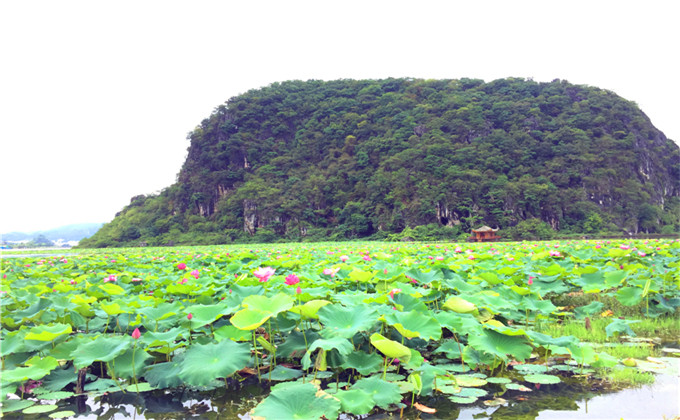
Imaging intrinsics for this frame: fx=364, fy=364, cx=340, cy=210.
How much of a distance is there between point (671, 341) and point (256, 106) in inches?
2103

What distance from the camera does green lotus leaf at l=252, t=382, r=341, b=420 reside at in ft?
4.27

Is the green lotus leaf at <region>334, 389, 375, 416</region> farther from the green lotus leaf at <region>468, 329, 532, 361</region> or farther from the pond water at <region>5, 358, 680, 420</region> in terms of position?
the green lotus leaf at <region>468, 329, 532, 361</region>

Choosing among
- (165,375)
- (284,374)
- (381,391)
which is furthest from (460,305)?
(165,375)

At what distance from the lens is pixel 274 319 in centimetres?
216

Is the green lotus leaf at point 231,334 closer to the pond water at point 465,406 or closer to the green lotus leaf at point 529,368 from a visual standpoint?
the pond water at point 465,406

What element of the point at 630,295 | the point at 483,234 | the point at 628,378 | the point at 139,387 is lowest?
the point at 483,234

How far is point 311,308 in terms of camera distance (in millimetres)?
1903

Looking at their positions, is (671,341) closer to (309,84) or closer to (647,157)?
(647,157)

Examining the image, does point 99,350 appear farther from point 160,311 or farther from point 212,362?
point 212,362

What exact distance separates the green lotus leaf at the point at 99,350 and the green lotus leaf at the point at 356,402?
3.38ft

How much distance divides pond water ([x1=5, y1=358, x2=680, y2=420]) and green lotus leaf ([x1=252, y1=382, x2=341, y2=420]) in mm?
330

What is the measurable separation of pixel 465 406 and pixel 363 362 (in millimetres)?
507

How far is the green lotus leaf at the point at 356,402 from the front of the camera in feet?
4.57

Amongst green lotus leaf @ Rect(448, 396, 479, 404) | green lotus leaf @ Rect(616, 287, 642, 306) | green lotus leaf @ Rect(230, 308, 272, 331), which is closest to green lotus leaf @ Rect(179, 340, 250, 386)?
green lotus leaf @ Rect(230, 308, 272, 331)
